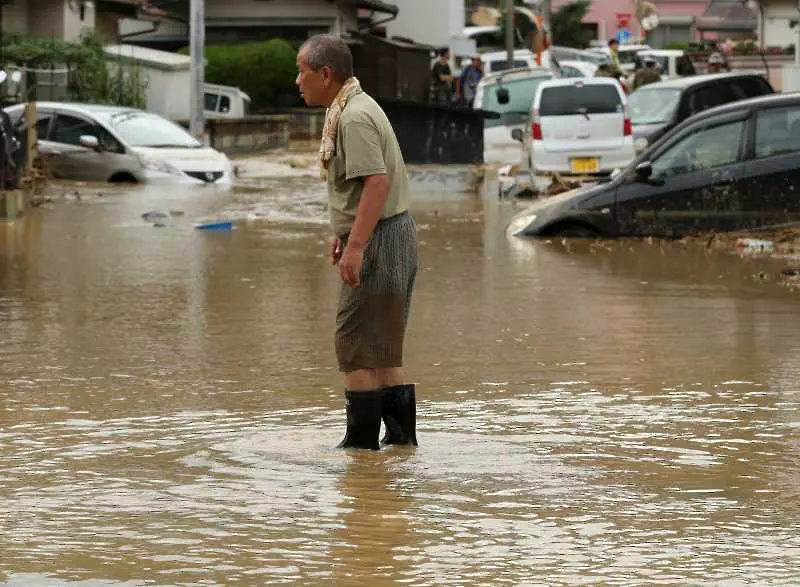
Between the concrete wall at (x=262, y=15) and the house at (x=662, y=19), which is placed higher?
the house at (x=662, y=19)

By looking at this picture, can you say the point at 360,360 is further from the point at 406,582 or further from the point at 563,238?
the point at 563,238

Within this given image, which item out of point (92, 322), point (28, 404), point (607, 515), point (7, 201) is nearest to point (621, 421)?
point (607, 515)

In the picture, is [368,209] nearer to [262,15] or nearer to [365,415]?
[365,415]

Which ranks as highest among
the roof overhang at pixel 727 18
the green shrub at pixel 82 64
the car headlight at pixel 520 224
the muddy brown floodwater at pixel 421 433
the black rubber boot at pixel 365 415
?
the roof overhang at pixel 727 18

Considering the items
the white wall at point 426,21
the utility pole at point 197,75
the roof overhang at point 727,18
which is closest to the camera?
the utility pole at point 197,75

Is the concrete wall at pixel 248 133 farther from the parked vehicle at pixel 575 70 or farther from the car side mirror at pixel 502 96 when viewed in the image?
the parked vehicle at pixel 575 70

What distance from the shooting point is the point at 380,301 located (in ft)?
24.5

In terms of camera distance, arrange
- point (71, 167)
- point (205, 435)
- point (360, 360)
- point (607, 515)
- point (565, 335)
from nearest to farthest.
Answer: point (607, 515)
point (360, 360)
point (205, 435)
point (565, 335)
point (71, 167)

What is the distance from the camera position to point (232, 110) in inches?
1626

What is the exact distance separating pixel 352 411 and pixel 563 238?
36.3ft

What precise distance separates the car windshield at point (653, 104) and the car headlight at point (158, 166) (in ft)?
22.0

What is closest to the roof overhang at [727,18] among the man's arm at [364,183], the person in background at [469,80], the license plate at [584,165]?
the person in background at [469,80]

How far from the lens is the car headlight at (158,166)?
90.4 ft

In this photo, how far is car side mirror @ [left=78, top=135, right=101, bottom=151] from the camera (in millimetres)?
27392
